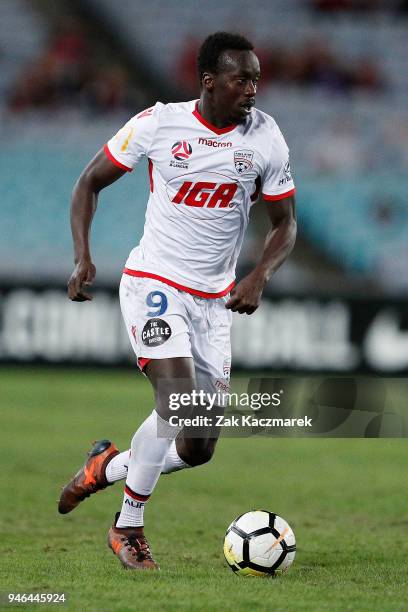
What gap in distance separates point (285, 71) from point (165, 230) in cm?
1437

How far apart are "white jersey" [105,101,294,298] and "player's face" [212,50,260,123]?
0.20 m

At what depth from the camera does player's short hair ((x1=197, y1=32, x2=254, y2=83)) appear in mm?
5250

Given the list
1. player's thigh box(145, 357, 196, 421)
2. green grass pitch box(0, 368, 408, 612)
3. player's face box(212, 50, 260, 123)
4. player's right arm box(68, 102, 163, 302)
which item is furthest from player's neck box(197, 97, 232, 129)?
green grass pitch box(0, 368, 408, 612)

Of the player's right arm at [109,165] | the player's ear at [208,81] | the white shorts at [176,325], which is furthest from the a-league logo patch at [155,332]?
the player's ear at [208,81]

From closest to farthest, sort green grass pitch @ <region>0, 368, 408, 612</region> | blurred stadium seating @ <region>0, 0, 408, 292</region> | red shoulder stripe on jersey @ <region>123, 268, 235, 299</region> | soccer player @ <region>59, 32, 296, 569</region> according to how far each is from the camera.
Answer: green grass pitch @ <region>0, 368, 408, 612</region> < soccer player @ <region>59, 32, 296, 569</region> < red shoulder stripe on jersey @ <region>123, 268, 235, 299</region> < blurred stadium seating @ <region>0, 0, 408, 292</region>

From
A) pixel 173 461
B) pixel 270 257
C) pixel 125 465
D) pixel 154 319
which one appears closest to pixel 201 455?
pixel 173 461

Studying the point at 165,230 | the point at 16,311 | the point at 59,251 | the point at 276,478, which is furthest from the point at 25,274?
the point at 165,230

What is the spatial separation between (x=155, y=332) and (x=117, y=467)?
0.90m

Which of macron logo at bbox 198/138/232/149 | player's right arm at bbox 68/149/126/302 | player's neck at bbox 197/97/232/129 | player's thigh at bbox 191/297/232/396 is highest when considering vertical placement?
player's neck at bbox 197/97/232/129

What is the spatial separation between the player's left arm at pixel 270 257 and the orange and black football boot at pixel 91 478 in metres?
1.23

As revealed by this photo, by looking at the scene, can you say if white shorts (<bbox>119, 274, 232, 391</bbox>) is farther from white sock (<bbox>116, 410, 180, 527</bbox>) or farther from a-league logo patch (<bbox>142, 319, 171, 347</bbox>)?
white sock (<bbox>116, 410, 180, 527</bbox>)

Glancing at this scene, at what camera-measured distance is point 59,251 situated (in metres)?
17.7

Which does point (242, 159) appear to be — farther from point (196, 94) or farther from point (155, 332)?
point (196, 94)

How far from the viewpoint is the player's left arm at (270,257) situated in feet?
16.5
